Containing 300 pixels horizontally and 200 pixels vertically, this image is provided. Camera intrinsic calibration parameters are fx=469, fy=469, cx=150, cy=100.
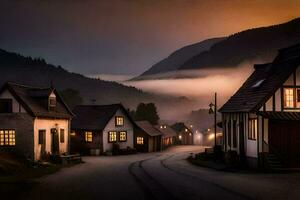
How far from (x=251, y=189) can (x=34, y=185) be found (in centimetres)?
1250

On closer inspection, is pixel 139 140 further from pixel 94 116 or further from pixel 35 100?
pixel 35 100

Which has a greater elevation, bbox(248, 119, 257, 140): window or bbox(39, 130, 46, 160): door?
bbox(248, 119, 257, 140): window

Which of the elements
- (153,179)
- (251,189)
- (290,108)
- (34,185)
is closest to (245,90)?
(290,108)

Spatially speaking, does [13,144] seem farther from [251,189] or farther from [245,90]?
[251,189]

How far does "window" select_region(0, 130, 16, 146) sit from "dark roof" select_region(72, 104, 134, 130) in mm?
22823

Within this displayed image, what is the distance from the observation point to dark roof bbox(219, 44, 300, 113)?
121 feet

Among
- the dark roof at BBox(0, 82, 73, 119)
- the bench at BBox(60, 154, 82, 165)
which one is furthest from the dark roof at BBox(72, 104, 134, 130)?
the bench at BBox(60, 154, 82, 165)

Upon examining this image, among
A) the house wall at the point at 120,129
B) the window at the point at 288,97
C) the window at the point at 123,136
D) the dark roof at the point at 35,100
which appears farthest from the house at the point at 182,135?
the window at the point at 288,97

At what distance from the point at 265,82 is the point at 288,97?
2.77 metres

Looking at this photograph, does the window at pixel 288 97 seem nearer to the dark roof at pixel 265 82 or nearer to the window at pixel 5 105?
the dark roof at pixel 265 82

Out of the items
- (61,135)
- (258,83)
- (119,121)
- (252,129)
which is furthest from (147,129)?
(252,129)

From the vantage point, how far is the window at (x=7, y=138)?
4366 centimetres

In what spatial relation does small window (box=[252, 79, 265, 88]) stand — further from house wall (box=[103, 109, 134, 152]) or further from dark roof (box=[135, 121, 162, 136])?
dark roof (box=[135, 121, 162, 136])

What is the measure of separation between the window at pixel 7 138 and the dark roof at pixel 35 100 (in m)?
2.75
